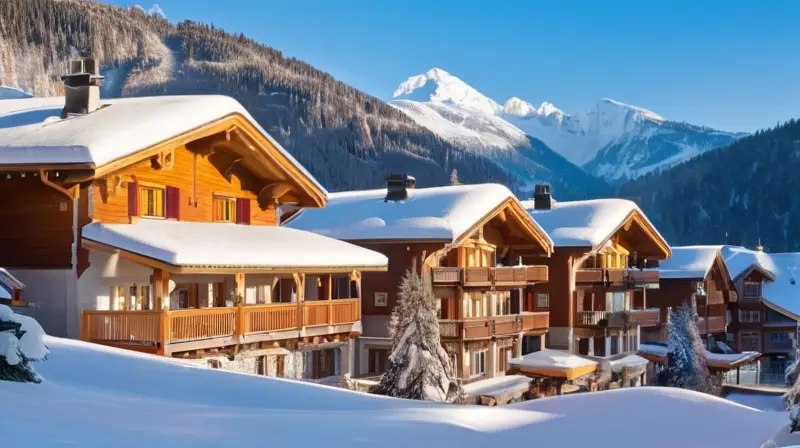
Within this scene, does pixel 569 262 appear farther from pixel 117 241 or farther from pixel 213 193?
pixel 117 241

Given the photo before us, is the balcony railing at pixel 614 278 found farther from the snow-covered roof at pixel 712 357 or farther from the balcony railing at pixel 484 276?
the balcony railing at pixel 484 276

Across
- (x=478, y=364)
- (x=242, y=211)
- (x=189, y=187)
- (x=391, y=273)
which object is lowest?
(x=478, y=364)

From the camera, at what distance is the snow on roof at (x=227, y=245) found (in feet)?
66.5

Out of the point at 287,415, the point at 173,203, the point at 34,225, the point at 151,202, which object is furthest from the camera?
the point at 173,203

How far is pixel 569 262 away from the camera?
44500 mm

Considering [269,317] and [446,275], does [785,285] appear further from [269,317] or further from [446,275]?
[269,317]

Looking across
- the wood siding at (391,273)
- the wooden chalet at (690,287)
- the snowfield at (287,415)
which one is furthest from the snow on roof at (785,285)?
the snowfield at (287,415)

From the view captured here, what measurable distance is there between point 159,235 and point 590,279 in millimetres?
28551

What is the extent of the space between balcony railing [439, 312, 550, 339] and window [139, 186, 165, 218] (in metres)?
13.7

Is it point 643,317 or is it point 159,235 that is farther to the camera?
point 643,317

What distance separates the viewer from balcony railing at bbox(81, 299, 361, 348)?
20.1m

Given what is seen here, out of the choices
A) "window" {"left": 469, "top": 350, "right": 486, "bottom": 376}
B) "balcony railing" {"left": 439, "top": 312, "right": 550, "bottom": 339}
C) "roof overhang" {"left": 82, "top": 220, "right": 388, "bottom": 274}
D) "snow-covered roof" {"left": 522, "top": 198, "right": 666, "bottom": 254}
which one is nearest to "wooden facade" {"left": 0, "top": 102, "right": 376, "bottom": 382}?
"roof overhang" {"left": 82, "top": 220, "right": 388, "bottom": 274}

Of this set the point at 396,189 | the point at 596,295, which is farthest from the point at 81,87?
the point at 596,295

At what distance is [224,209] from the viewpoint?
2722cm
